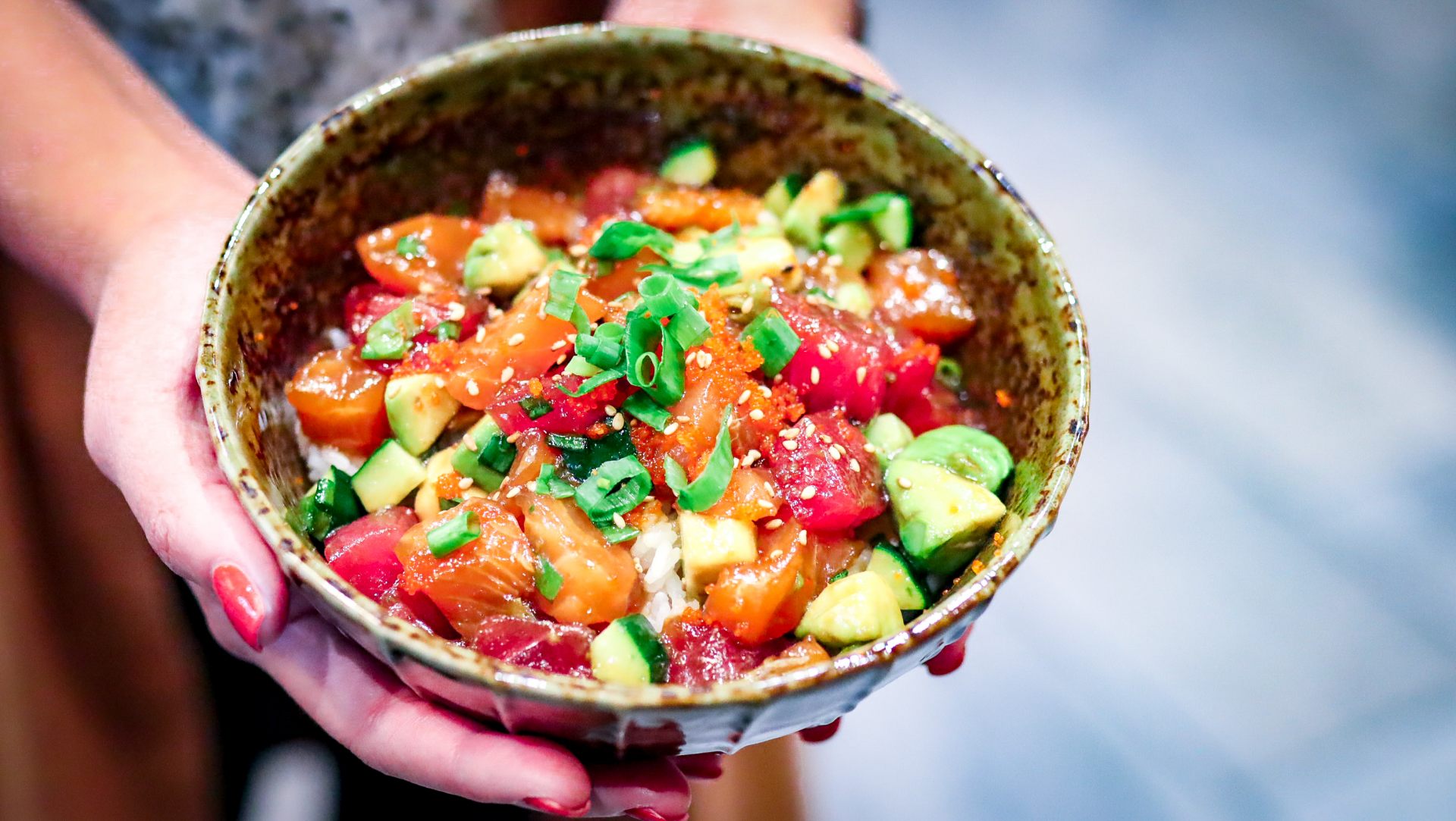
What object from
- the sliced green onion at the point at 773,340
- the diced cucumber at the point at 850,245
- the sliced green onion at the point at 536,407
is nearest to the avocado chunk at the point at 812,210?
the diced cucumber at the point at 850,245

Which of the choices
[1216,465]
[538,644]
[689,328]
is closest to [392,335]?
[689,328]

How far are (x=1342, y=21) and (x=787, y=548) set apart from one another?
3370mm

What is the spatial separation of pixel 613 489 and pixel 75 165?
161 cm

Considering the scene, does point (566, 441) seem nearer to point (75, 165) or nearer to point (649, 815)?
point (649, 815)

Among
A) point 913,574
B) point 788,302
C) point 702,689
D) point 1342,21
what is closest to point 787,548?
point 913,574

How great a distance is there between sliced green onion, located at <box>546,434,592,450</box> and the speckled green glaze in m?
0.45

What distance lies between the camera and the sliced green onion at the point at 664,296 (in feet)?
5.60

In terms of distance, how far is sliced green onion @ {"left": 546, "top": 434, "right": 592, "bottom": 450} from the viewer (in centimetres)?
172

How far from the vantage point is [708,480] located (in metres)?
1.63

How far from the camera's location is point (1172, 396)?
363cm

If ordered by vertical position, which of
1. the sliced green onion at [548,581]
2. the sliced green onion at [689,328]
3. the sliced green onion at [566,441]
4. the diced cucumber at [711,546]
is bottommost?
the sliced green onion at [548,581]

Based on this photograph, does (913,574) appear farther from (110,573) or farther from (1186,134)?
(1186,134)

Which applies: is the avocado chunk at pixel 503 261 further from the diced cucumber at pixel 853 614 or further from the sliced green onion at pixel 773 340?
the diced cucumber at pixel 853 614

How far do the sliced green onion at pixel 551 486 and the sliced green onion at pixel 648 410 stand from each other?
175 millimetres
